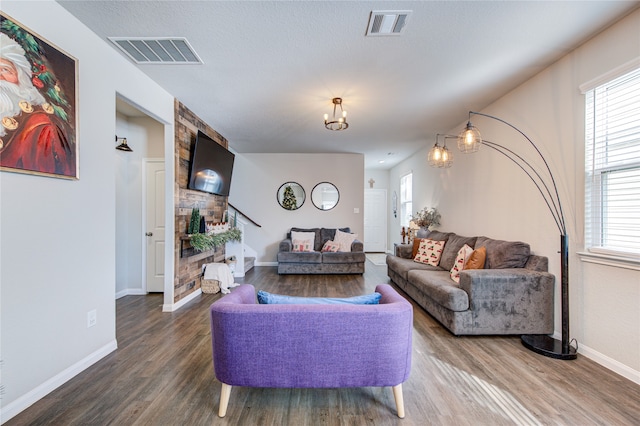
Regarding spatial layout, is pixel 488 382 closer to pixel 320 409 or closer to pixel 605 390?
pixel 605 390

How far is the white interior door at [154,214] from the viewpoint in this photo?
3.87m

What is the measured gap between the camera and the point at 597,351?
216cm

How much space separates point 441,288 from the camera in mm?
2746

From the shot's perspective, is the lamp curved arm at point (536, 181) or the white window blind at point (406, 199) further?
the white window blind at point (406, 199)

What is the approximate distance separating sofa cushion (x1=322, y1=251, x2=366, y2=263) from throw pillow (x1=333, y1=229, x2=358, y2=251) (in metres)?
0.24

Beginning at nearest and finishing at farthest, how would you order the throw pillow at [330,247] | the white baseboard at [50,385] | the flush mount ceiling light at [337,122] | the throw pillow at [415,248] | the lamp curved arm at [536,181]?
1. the white baseboard at [50,385]
2. the lamp curved arm at [536,181]
3. the flush mount ceiling light at [337,122]
4. the throw pillow at [415,248]
5. the throw pillow at [330,247]

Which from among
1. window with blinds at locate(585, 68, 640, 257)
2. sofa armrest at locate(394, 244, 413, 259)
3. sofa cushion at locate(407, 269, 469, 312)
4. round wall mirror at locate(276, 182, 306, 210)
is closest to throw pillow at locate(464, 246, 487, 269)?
sofa cushion at locate(407, 269, 469, 312)

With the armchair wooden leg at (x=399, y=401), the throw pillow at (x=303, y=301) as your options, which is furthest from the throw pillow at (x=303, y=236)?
the armchair wooden leg at (x=399, y=401)

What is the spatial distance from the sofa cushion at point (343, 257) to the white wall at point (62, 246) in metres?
3.57

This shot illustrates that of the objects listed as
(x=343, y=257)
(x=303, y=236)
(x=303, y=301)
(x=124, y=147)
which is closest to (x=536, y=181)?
(x=303, y=301)

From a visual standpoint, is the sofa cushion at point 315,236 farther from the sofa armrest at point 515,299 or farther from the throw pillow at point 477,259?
the sofa armrest at point 515,299

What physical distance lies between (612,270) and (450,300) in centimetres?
121

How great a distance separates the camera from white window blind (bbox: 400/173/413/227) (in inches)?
262

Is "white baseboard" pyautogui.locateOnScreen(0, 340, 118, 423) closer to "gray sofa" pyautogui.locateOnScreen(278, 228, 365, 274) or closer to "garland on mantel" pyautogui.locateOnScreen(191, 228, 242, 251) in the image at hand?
"garland on mantel" pyautogui.locateOnScreen(191, 228, 242, 251)
